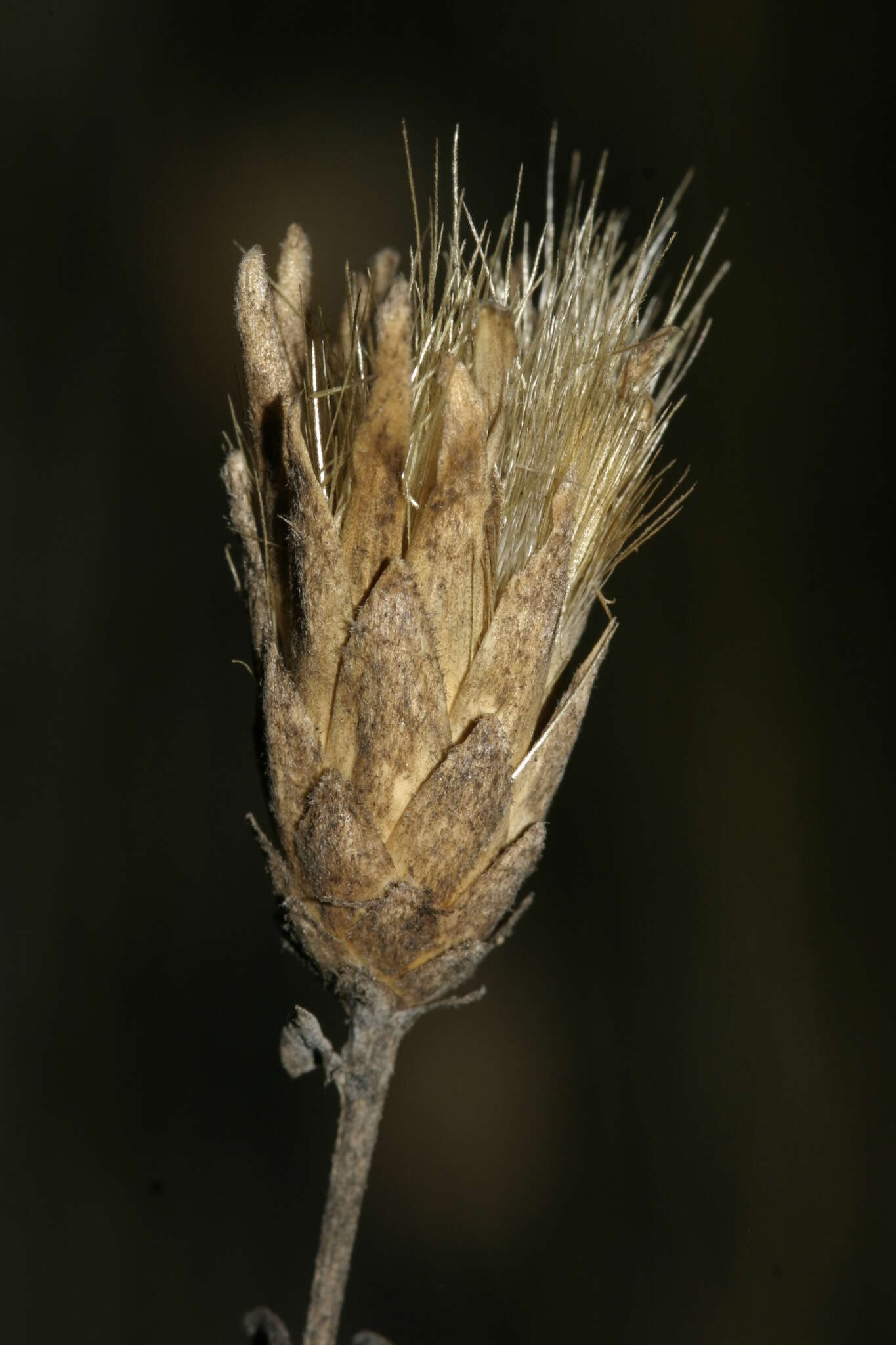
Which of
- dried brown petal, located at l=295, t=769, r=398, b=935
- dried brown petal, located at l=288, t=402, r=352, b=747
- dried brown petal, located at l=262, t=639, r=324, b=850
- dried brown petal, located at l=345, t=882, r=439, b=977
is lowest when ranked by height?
dried brown petal, located at l=345, t=882, r=439, b=977

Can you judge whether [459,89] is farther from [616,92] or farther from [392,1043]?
Answer: [392,1043]

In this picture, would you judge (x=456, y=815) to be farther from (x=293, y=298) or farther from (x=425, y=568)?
(x=293, y=298)

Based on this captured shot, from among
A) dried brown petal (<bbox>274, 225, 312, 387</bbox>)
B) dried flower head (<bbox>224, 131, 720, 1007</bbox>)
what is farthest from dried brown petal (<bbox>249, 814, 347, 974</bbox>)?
dried brown petal (<bbox>274, 225, 312, 387</bbox>)

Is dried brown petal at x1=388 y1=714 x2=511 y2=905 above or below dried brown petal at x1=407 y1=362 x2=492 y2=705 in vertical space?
below

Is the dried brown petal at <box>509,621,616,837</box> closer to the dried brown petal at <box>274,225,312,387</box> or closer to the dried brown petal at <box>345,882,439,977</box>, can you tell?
the dried brown petal at <box>345,882,439,977</box>

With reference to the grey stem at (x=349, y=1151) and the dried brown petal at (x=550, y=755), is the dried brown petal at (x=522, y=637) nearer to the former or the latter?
the dried brown petal at (x=550, y=755)

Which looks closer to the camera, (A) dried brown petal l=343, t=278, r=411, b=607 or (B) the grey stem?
(A) dried brown petal l=343, t=278, r=411, b=607
